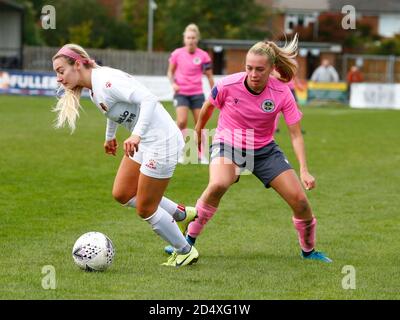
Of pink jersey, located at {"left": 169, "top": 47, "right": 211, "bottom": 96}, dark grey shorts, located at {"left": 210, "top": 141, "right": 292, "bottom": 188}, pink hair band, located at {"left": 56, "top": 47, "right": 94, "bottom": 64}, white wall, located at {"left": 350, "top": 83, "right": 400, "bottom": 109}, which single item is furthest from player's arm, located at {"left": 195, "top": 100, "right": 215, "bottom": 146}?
white wall, located at {"left": 350, "top": 83, "right": 400, "bottom": 109}

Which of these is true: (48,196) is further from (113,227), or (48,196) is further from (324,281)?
(324,281)

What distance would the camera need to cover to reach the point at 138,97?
7137 mm

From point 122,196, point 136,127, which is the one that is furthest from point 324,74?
point 136,127

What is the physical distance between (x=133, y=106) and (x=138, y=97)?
26 cm

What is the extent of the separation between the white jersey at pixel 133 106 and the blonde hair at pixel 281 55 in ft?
3.08

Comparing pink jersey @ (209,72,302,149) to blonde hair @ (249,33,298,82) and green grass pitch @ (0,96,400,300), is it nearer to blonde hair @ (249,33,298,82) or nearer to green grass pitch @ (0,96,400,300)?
blonde hair @ (249,33,298,82)

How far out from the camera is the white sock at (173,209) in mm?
8086

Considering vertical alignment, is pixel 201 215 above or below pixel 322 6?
below

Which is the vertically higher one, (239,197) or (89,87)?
(89,87)

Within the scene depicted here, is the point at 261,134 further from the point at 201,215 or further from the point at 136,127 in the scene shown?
the point at 136,127

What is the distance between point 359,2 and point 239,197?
235ft

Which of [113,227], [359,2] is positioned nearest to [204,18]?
[359,2]

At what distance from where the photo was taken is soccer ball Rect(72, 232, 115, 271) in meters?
7.34
